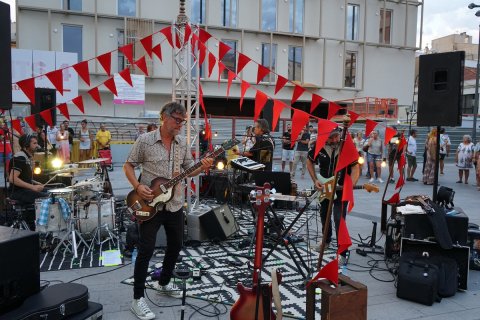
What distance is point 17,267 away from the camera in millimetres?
3297

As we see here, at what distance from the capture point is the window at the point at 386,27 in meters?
26.0

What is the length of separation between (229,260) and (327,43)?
2126 cm

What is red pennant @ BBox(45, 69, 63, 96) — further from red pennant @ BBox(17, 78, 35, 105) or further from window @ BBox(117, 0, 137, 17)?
window @ BBox(117, 0, 137, 17)

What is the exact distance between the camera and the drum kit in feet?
19.4

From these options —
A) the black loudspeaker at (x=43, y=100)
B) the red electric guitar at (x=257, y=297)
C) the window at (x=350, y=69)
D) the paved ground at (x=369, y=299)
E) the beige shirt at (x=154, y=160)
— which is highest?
the window at (x=350, y=69)

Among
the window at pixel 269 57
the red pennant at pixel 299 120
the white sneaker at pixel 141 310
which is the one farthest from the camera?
the window at pixel 269 57

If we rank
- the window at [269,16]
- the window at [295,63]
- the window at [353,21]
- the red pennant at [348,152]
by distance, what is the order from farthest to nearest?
1. the window at [353,21]
2. the window at [295,63]
3. the window at [269,16]
4. the red pennant at [348,152]

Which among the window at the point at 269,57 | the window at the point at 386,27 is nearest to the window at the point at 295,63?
the window at the point at 269,57

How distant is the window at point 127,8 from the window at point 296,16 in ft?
28.7

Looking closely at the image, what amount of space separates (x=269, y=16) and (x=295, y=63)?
3070mm

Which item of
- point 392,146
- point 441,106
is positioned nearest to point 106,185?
point 441,106

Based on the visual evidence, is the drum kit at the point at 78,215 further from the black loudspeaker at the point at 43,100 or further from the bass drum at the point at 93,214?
the black loudspeaker at the point at 43,100

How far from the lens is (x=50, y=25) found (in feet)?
65.3

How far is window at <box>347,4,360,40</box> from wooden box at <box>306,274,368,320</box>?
956 inches
